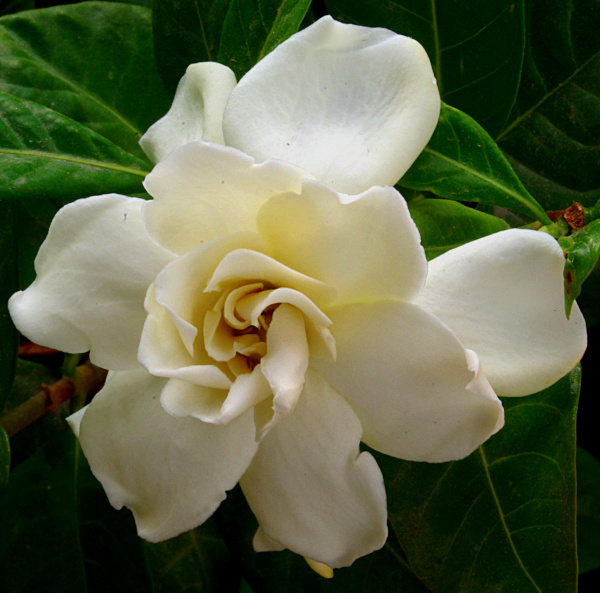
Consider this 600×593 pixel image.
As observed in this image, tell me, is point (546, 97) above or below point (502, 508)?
above

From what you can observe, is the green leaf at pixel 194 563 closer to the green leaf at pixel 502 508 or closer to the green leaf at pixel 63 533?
the green leaf at pixel 63 533

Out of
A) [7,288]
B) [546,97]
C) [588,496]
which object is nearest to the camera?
[7,288]


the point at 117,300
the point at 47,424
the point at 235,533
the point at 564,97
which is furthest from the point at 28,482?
the point at 564,97

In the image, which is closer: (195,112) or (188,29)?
(195,112)

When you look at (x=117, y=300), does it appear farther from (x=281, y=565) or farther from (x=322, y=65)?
(x=281, y=565)

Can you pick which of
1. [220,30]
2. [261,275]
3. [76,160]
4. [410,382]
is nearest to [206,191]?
[261,275]

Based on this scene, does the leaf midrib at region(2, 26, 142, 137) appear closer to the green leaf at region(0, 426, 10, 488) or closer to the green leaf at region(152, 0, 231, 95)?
the green leaf at region(152, 0, 231, 95)

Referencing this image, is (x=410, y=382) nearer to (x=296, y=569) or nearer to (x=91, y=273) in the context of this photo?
(x=91, y=273)

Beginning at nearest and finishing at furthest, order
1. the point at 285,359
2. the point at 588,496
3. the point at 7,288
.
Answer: the point at 285,359 → the point at 7,288 → the point at 588,496

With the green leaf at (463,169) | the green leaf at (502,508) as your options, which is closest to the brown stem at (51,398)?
the green leaf at (502,508)
